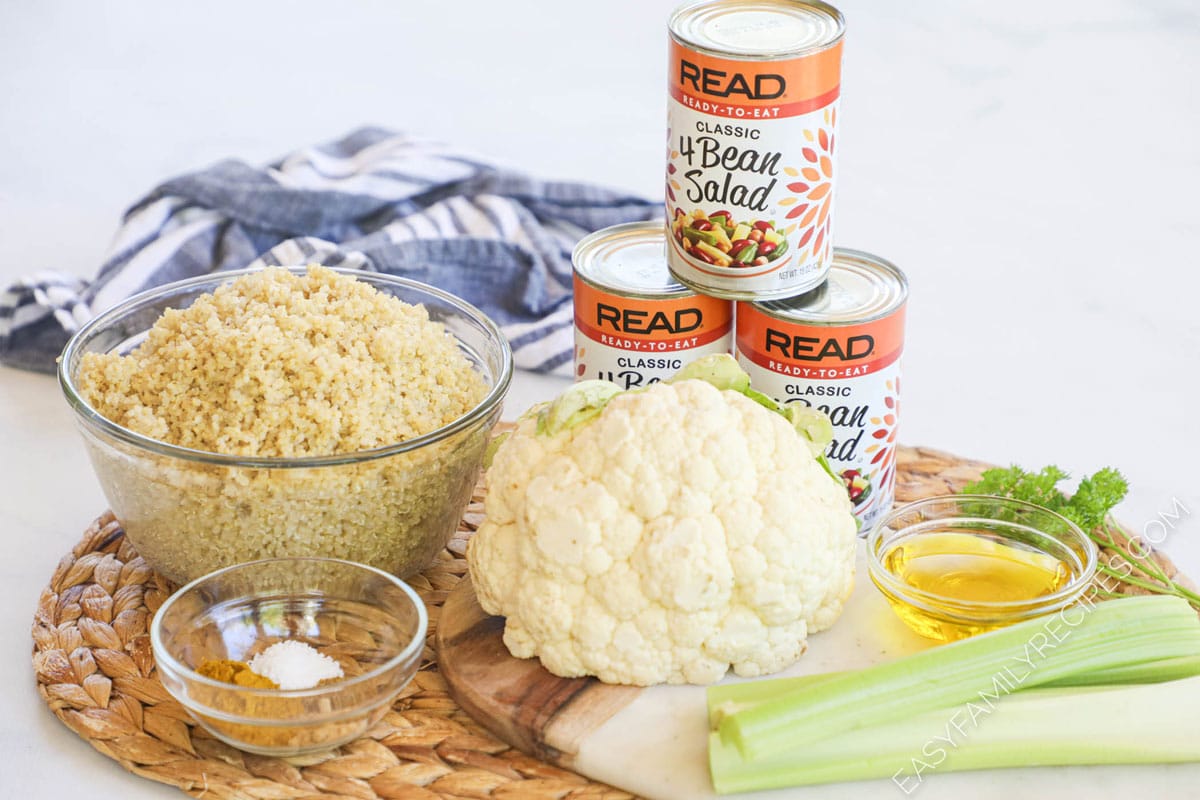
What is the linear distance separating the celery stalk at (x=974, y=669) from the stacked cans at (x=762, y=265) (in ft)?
1.27

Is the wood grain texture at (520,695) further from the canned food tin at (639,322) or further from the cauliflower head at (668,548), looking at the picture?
the canned food tin at (639,322)

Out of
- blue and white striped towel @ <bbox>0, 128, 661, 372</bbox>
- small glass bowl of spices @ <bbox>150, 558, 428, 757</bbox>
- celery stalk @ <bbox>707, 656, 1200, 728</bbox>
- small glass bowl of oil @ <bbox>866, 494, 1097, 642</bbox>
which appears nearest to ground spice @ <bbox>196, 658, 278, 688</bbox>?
small glass bowl of spices @ <bbox>150, 558, 428, 757</bbox>

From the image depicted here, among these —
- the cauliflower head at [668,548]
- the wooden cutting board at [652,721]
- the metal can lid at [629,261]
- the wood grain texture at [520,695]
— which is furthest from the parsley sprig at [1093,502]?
the wood grain texture at [520,695]

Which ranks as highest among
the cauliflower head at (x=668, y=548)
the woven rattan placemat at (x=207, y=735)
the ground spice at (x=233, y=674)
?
the cauliflower head at (x=668, y=548)

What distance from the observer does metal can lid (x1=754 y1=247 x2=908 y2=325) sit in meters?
1.78

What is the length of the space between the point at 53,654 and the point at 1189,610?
1395 mm

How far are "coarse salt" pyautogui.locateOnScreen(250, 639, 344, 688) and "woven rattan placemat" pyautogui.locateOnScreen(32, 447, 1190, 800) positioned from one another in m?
0.08

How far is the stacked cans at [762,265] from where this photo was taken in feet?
5.59

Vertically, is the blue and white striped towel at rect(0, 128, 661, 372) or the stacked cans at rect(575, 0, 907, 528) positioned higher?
the stacked cans at rect(575, 0, 907, 528)

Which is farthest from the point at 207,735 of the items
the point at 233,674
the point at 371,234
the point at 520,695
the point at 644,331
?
the point at 371,234

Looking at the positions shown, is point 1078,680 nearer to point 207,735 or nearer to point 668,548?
point 668,548

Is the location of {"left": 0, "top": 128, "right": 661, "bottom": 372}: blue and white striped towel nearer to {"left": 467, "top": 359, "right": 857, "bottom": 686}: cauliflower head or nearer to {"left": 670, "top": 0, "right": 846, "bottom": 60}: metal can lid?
{"left": 670, "top": 0, "right": 846, "bottom": 60}: metal can lid

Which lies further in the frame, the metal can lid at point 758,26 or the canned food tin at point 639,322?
the canned food tin at point 639,322

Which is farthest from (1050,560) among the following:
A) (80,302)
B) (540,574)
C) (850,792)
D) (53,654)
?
(80,302)
